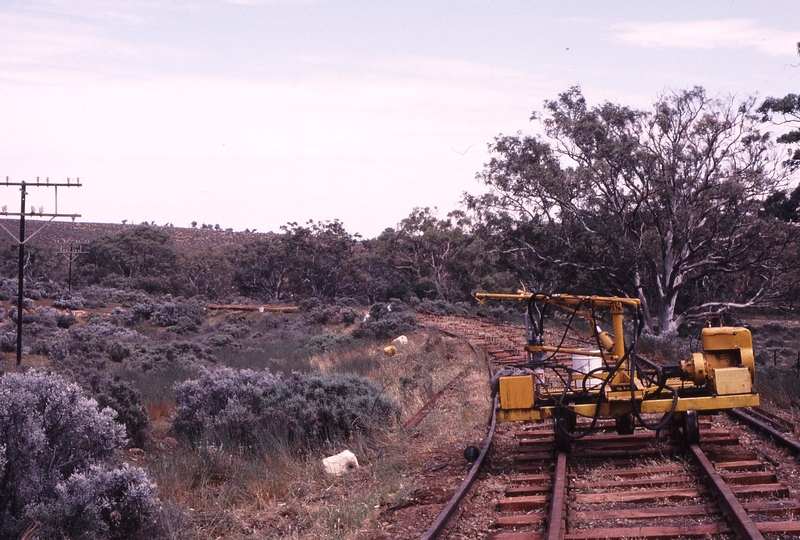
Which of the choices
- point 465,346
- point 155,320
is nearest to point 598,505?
point 465,346

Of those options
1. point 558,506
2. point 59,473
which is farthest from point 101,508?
point 558,506

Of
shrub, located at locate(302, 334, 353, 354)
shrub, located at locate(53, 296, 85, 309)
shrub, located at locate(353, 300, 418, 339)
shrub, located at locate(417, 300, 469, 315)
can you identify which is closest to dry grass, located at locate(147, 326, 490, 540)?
shrub, located at locate(302, 334, 353, 354)

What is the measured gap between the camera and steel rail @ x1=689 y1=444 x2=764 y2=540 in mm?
5508

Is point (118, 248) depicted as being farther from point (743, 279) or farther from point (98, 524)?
point (98, 524)

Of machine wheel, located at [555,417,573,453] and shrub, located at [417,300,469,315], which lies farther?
shrub, located at [417,300,469,315]

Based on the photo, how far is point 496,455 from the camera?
892 cm

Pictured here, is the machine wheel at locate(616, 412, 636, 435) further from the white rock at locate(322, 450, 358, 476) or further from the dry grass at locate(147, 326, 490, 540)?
the white rock at locate(322, 450, 358, 476)

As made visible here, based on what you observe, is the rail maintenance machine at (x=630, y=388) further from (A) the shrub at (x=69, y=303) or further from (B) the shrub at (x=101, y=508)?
(A) the shrub at (x=69, y=303)

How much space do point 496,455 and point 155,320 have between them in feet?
117

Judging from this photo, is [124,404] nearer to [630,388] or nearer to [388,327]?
[630,388]

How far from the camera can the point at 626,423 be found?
8.88m

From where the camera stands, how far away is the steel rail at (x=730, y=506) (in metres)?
5.51

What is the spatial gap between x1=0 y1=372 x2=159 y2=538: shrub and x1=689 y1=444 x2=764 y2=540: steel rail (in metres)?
4.88

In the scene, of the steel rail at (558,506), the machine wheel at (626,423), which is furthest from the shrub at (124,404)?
the machine wheel at (626,423)
